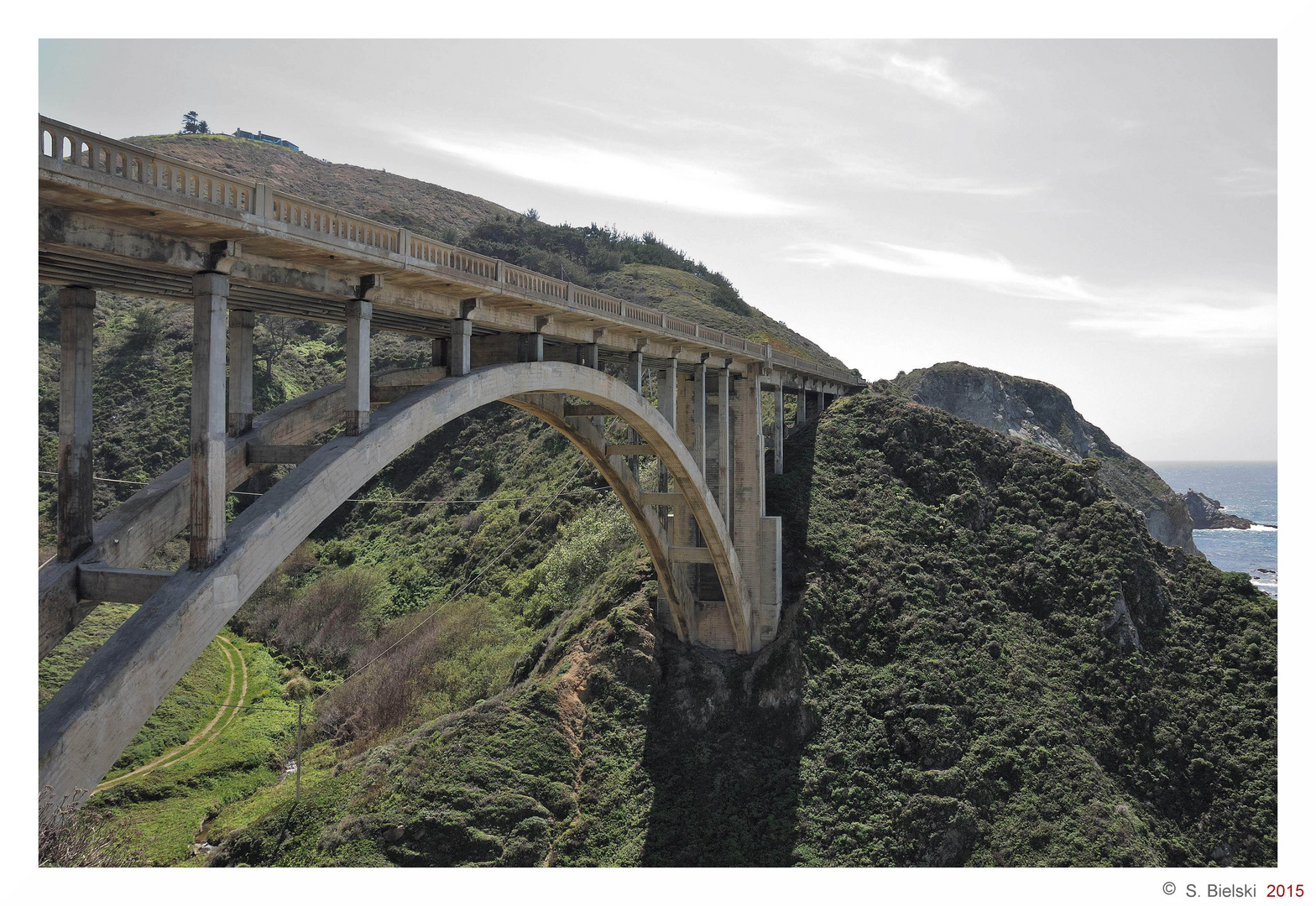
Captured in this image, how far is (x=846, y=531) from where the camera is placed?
113 feet

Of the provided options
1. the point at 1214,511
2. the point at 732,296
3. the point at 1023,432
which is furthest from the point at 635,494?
the point at 1214,511

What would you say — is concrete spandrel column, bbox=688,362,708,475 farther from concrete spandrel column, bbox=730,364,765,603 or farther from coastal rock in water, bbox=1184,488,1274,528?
coastal rock in water, bbox=1184,488,1274,528

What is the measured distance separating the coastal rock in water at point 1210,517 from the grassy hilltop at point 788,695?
298ft

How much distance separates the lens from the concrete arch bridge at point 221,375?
29.2 feet

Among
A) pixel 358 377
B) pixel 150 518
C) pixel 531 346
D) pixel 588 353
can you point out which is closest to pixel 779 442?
pixel 588 353

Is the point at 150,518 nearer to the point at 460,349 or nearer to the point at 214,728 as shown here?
the point at 460,349

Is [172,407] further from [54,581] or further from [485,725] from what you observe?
[54,581]

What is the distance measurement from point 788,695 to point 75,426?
21952mm

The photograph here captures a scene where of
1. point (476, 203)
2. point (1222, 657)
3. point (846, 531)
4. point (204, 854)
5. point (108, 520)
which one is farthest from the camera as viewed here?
point (476, 203)

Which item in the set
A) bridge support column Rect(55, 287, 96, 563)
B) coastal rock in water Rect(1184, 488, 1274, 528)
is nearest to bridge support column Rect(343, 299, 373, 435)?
bridge support column Rect(55, 287, 96, 563)

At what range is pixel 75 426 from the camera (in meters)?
10.6

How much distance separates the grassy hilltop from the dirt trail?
17 cm

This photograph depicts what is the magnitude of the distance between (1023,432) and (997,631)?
4585 centimetres

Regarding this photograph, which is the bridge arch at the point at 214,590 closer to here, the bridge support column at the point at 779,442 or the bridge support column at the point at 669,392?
the bridge support column at the point at 669,392
